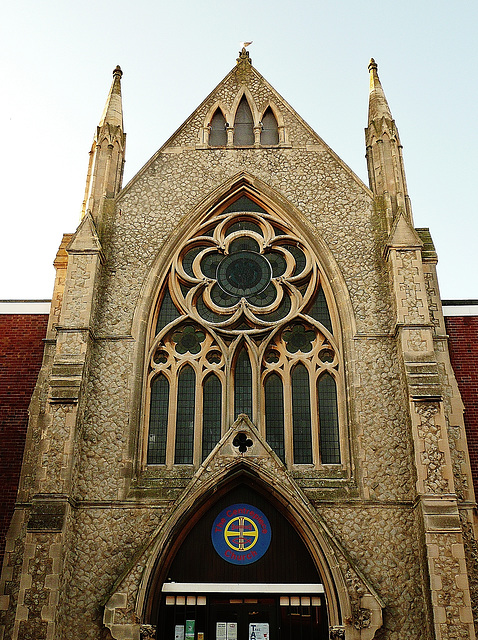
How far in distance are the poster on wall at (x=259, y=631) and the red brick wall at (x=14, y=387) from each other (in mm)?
5646

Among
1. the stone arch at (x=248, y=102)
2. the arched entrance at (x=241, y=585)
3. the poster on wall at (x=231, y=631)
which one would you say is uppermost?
the stone arch at (x=248, y=102)

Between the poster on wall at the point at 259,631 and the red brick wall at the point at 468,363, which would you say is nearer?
the poster on wall at the point at 259,631

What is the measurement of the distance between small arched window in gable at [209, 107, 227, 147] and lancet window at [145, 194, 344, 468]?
257 centimetres

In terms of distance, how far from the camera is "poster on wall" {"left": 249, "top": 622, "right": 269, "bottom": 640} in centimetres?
1373

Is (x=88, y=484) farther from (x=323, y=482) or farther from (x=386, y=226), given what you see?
(x=386, y=226)

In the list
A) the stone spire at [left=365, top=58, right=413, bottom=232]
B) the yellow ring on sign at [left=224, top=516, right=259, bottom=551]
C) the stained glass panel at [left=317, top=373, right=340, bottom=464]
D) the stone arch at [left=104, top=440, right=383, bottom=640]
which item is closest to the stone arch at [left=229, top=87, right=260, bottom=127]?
the stone spire at [left=365, top=58, right=413, bottom=232]

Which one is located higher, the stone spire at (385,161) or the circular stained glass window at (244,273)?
the stone spire at (385,161)

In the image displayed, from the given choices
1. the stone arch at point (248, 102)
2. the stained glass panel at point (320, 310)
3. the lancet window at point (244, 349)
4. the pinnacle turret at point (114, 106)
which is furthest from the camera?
the stone arch at point (248, 102)

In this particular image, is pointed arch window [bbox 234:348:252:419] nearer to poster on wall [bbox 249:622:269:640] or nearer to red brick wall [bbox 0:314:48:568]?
poster on wall [bbox 249:622:269:640]

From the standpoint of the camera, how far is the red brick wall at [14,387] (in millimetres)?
16031

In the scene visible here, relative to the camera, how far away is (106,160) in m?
18.7

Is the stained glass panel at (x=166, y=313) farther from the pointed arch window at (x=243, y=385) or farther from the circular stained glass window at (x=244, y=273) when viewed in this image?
the pointed arch window at (x=243, y=385)

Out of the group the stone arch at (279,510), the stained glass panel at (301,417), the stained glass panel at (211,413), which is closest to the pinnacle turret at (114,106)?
the stained glass panel at (211,413)

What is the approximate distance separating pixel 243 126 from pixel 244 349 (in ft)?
23.2
